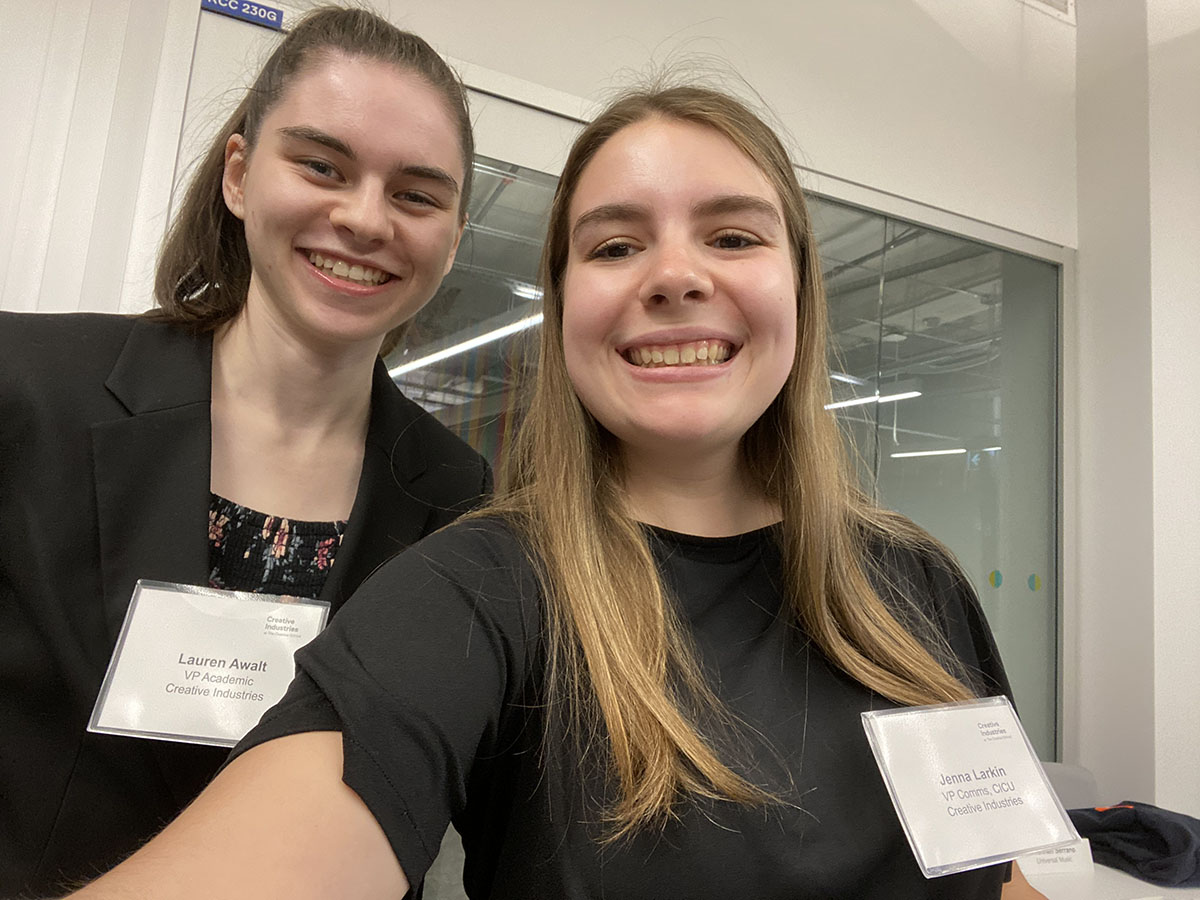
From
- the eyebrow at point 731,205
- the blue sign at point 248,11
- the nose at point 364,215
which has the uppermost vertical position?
the blue sign at point 248,11

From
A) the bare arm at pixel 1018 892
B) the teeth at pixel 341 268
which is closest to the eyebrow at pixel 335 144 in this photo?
the teeth at pixel 341 268

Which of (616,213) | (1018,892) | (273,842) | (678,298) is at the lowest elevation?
(1018,892)

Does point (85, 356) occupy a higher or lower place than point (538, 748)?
higher

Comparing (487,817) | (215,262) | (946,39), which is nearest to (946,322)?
(946,39)

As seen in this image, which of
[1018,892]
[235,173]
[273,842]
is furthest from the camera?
[235,173]

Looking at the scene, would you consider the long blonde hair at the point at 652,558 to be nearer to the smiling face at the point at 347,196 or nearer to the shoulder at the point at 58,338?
the smiling face at the point at 347,196

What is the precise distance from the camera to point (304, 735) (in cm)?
62

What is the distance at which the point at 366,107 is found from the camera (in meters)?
1.11

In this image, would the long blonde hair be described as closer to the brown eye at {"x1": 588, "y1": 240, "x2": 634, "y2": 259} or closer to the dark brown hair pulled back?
the brown eye at {"x1": 588, "y1": 240, "x2": 634, "y2": 259}

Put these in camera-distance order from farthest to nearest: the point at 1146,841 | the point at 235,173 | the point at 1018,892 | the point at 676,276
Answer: the point at 1146,841 < the point at 235,173 < the point at 1018,892 < the point at 676,276

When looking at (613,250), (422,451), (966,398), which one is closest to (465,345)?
(422,451)

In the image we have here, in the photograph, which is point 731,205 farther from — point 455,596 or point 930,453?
point 930,453

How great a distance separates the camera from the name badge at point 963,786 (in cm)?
75

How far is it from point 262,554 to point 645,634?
60cm
